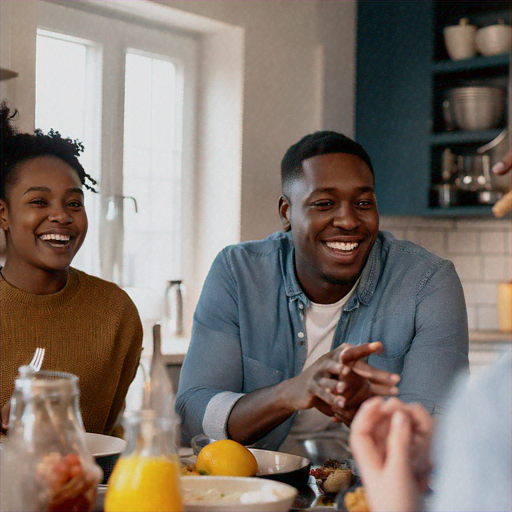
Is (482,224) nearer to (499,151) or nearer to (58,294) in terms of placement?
(499,151)

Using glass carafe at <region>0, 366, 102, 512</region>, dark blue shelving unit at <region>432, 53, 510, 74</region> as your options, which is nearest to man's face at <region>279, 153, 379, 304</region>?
glass carafe at <region>0, 366, 102, 512</region>

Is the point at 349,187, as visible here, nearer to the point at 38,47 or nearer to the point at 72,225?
the point at 72,225

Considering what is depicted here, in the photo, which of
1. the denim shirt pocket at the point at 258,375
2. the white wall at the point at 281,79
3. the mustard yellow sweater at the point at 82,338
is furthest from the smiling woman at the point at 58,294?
the white wall at the point at 281,79

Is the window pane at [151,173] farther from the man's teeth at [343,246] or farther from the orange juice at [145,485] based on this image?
the orange juice at [145,485]

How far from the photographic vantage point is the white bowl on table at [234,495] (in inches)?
43.1

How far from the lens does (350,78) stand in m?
4.50

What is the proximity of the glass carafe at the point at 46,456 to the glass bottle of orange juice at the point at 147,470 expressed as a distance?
0.16 feet

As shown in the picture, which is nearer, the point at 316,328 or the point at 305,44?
the point at 316,328

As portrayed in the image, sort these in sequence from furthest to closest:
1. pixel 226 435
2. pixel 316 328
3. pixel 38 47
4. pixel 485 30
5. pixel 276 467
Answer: pixel 485 30 → pixel 38 47 → pixel 316 328 → pixel 226 435 → pixel 276 467

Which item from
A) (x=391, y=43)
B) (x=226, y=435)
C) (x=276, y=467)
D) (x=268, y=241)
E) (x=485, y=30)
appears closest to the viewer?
(x=276, y=467)

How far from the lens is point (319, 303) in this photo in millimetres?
2250

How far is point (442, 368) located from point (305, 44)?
2725 mm

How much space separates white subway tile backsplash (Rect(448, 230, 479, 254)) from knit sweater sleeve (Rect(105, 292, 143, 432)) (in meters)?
2.49

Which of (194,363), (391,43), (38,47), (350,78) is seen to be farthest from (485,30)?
(194,363)
